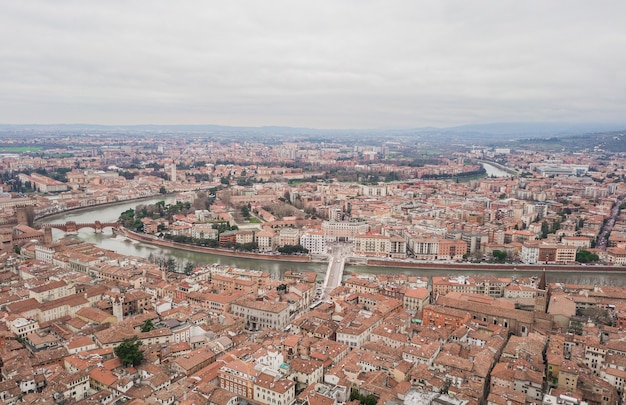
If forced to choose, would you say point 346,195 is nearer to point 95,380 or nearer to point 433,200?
point 433,200

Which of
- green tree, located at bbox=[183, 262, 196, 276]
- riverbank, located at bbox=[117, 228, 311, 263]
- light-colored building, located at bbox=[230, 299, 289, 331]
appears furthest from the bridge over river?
green tree, located at bbox=[183, 262, 196, 276]

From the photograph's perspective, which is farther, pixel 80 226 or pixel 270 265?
pixel 80 226

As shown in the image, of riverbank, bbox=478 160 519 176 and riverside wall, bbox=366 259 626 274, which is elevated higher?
riverbank, bbox=478 160 519 176

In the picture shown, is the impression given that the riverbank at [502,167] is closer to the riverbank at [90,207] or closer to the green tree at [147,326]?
the riverbank at [90,207]

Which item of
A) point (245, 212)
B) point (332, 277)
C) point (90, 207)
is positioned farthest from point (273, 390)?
point (90, 207)

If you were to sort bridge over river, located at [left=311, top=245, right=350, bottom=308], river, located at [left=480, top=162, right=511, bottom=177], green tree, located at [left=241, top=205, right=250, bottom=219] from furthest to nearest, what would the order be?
river, located at [left=480, top=162, right=511, bottom=177], green tree, located at [left=241, top=205, right=250, bottom=219], bridge over river, located at [left=311, top=245, right=350, bottom=308]

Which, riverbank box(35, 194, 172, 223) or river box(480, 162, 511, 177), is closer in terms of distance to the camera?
riverbank box(35, 194, 172, 223)

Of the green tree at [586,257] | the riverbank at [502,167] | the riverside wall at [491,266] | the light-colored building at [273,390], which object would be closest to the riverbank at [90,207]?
the riverside wall at [491,266]

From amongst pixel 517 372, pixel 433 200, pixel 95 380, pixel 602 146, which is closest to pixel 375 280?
pixel 517 372

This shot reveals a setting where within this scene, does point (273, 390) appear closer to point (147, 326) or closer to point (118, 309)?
point (147, 326)

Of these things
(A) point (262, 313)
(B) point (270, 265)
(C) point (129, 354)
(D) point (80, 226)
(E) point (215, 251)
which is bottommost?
(B) point (270, 265)

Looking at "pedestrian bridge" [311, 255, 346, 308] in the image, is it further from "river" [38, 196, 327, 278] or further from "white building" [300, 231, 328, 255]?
"white building" [300, 231, 328, 255]
